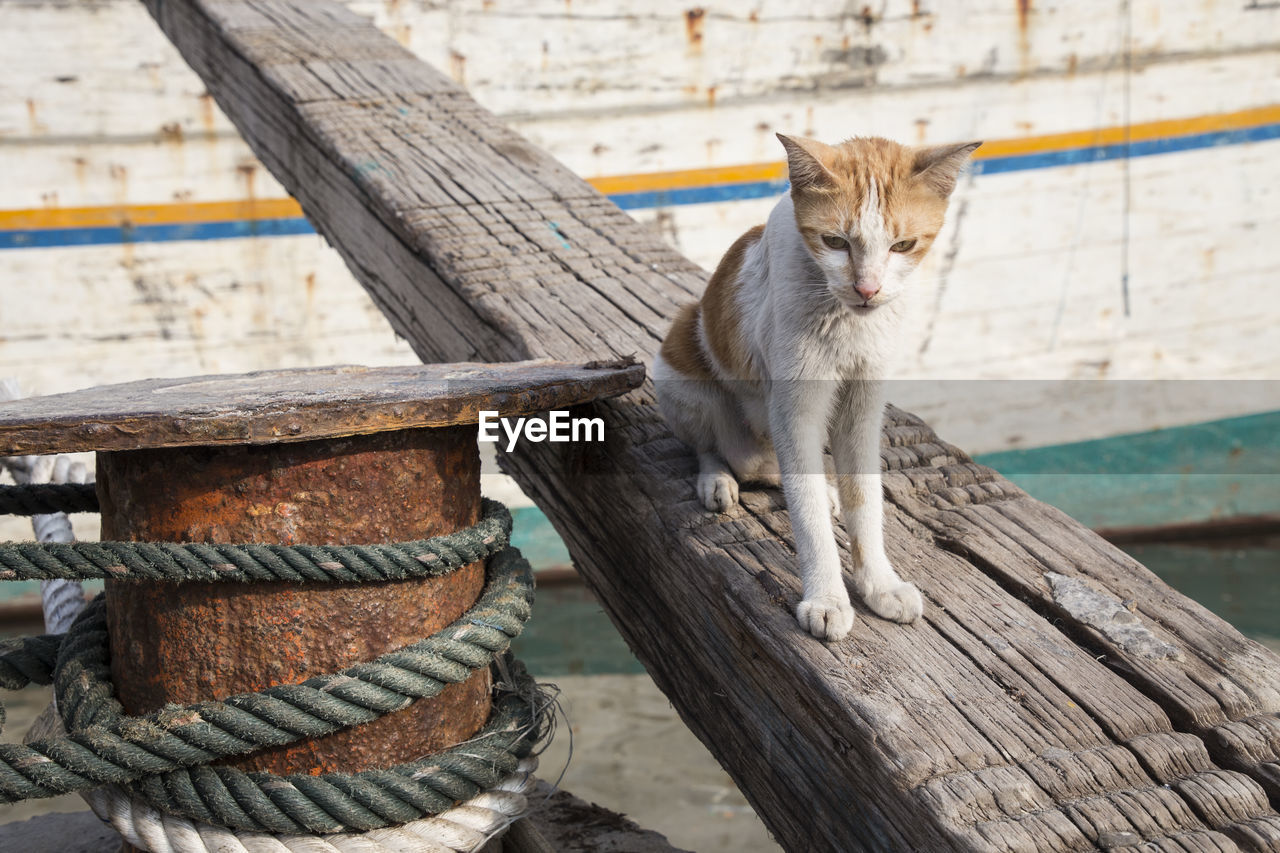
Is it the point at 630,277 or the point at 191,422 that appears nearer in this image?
the point at 191,422

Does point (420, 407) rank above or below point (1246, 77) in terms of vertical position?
below

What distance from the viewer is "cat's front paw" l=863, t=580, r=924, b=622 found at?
1.35 m

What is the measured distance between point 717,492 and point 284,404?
2.28 ft

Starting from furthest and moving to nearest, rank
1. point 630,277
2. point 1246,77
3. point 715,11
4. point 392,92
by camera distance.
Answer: point 1246,77 → point 715,11 → point 392,92 → point 630,277

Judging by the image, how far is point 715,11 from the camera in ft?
17.6

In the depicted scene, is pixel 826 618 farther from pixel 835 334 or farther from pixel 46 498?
pixel 46 498

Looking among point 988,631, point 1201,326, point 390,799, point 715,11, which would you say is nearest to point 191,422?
point 390,799

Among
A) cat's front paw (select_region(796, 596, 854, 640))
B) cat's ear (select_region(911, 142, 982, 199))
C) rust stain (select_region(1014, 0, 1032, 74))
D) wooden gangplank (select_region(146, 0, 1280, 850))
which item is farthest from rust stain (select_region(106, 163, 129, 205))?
rust stain (select_region(1014, 0, 1032, 74))

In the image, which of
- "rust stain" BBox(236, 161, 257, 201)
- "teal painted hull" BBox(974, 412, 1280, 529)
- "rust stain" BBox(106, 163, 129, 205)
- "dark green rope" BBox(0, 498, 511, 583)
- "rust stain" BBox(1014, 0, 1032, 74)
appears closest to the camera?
"dark green rope" BBox(0, 498, 511, 583)

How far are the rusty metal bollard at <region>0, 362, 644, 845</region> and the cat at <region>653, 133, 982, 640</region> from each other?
0.38 meters

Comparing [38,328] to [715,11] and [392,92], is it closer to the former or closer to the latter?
[392,92]

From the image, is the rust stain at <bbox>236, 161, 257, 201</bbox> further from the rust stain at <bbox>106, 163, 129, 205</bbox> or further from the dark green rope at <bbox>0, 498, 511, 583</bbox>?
the dark green rope at <bbox>0, 498, 511, 583</bbox>

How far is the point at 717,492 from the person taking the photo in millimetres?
1608

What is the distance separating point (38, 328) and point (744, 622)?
4685mm
